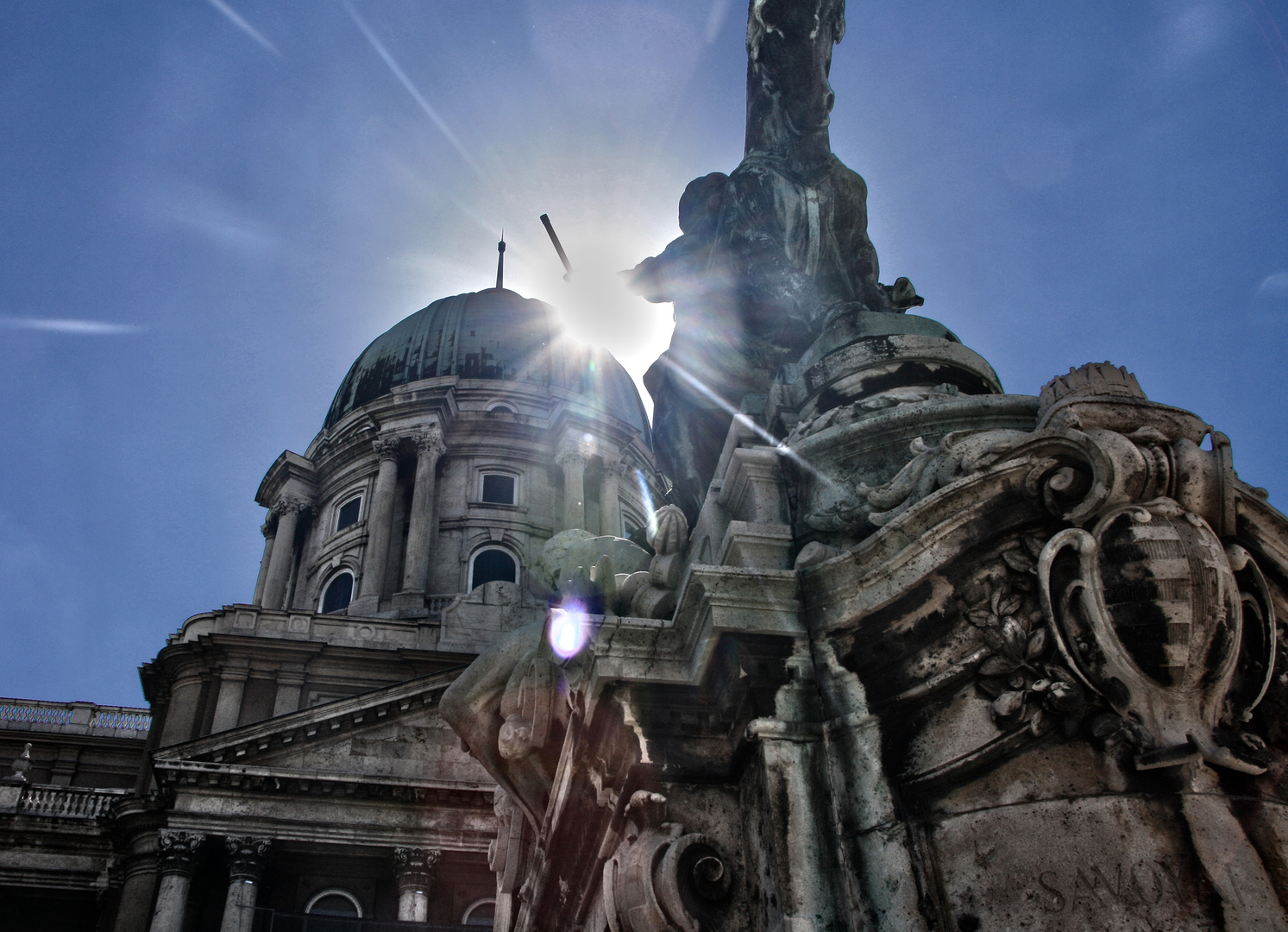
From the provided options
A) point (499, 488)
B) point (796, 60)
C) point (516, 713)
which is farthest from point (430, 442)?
point (516, 713)

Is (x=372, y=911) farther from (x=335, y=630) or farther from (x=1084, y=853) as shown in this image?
(x=1084, y=853)

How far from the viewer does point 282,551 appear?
35.7 metres

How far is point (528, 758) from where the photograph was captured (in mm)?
3805

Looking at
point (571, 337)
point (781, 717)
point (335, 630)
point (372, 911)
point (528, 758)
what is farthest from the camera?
point (571, 337)

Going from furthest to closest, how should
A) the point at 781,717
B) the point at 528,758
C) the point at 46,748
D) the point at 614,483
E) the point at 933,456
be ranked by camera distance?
the point at 614,483, the point at 46,748, the point at 528,758, the point at 933,456, the point at 781,717

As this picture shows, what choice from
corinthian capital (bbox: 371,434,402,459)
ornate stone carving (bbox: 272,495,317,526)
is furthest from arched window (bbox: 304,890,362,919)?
ornate stone carving (bbox: 272,495,317,526)

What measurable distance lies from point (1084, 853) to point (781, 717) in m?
0.78

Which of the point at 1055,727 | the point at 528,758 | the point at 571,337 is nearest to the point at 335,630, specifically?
the point at 571,337

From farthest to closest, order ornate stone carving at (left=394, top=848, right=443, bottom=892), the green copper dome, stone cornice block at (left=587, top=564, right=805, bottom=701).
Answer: the green copper dome < ornate stone carving at (left=394, top=848, right=443, bottom=892) < stone cornice block at (left=587, top=564, right=805, bottom=701)

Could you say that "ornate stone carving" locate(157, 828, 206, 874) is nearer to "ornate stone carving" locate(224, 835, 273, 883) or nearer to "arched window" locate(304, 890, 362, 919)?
"ornate stone carving" locate(224, 835, 273, 883)

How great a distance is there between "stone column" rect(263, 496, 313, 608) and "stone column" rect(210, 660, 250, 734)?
8.70 metres

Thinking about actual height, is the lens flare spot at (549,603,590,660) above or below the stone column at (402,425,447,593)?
below

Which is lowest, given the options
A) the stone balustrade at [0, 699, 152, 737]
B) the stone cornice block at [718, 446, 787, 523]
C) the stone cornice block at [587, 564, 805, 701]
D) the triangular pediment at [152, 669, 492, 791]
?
the stone cornice block at [587, 564, 805, 701]

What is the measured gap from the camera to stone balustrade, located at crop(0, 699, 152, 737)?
29594 mm
